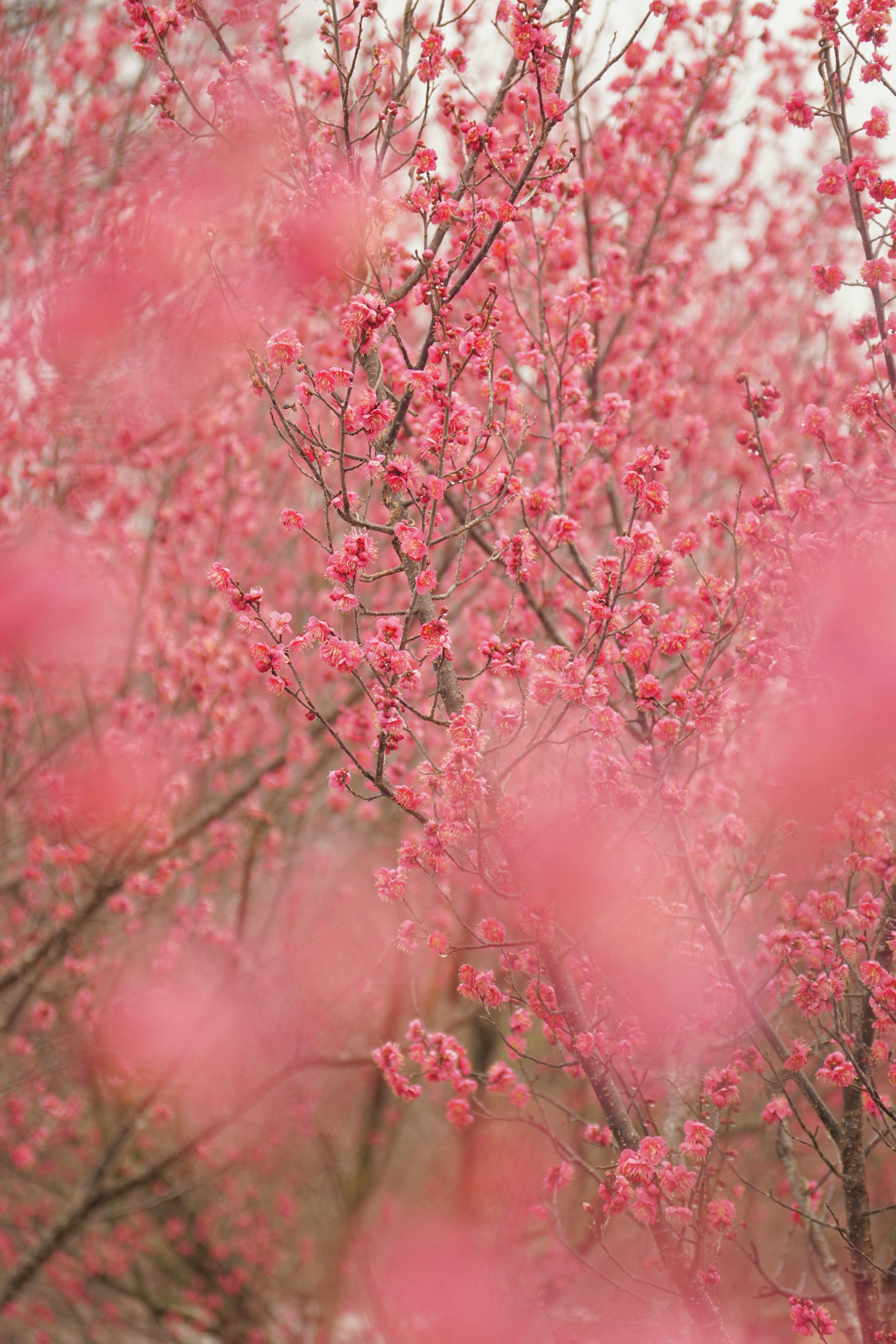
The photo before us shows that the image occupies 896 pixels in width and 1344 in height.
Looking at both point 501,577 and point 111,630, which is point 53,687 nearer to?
point 111,630

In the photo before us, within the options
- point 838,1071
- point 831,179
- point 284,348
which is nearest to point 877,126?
point 831,179

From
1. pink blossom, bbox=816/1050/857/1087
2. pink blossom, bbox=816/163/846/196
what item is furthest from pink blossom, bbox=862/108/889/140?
pink blossom, bbox=816/1050/857/1087

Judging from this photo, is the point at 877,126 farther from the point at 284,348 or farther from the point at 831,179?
the point at 284,348

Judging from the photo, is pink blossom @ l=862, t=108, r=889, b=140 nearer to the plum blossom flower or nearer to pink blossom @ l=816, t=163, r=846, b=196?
pink blossom @ l=816, t=163, r=846, b=196

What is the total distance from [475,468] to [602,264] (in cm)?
321

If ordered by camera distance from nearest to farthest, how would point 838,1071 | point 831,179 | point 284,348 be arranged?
point 284,348
point 838,1071
point 831,179

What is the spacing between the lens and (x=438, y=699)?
334cm

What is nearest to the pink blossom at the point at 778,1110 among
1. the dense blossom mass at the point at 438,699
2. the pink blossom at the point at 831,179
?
the dense blossom mass at the point at 438,699

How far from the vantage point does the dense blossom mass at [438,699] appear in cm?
339

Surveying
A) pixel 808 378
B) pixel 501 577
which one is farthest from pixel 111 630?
pixel 808 378

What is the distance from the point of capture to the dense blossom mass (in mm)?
3393

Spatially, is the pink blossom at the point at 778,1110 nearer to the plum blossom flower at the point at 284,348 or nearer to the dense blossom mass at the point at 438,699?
the dense blossom mass at the point at 438,699

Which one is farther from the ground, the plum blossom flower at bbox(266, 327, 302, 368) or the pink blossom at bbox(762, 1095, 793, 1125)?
the plum blossom flower at bbox(266, 327, 302, 368)

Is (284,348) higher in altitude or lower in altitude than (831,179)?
lower
